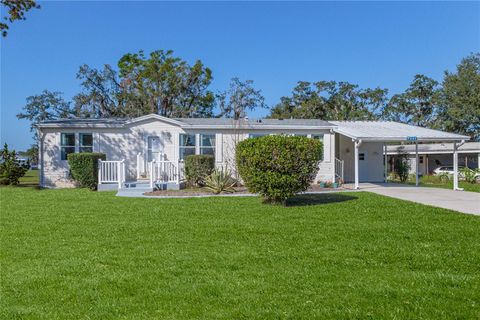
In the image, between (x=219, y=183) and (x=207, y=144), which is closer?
(x=219, y=183)

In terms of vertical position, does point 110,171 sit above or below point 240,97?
below

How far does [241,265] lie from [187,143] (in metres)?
13.2

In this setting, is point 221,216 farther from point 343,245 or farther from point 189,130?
point 189,130

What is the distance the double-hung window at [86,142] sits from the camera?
689 inches

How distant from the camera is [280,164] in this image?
9.97m

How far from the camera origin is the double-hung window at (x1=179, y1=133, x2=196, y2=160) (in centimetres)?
1766

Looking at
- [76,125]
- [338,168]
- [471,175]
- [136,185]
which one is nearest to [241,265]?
[136,185]

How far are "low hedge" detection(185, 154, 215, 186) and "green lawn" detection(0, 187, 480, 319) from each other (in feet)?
20.8

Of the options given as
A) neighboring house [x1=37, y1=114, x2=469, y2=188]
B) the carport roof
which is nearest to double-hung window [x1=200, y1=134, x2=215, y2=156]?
neighboring house [x1=37, y1=114, x2=469, y2=188]

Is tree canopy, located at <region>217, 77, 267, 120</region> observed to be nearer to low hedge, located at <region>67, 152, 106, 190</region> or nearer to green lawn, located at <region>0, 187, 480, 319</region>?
low hedge, located at <region>67, 152, 106, 190</region>

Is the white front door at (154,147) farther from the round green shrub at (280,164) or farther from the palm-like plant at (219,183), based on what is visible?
the round green shrub at (280,164)

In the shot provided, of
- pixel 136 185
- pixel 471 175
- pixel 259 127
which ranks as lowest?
pixel 136 185

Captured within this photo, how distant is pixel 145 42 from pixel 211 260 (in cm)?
3026

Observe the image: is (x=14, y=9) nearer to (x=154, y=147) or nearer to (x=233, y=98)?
(x=154, y=147)
